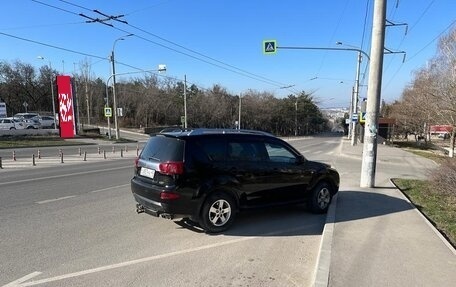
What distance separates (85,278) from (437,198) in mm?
8356

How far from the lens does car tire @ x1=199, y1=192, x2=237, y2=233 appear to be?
21.6 ft

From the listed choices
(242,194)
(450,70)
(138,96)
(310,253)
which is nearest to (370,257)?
(310,253)

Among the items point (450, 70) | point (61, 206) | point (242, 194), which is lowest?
point (61, 206)

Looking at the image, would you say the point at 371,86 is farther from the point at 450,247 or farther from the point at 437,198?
the point at 450,247

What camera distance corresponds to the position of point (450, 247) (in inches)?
221

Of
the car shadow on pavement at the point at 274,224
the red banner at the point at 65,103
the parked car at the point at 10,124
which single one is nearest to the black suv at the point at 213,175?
the car shadow on pavement at the point at 274,224

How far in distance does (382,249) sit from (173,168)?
3.29 m

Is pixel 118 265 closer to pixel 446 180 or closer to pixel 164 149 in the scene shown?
pixel 164 149

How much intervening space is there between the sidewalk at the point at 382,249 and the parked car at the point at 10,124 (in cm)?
4906

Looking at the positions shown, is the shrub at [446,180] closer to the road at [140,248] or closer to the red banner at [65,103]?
the road at [140,248]

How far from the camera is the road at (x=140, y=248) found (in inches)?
190

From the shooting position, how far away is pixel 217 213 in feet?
22.1

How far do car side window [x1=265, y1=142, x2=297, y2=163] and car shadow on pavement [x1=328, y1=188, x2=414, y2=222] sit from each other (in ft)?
4.55

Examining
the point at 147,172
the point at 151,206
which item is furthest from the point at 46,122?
the point at 151,206
